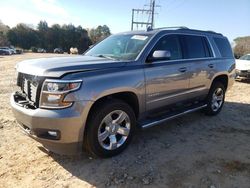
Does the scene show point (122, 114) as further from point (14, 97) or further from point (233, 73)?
point (233, 73)

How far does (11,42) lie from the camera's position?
263 ft

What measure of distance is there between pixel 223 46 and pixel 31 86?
5024 mm

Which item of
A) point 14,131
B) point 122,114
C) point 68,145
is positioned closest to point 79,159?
point 68,145

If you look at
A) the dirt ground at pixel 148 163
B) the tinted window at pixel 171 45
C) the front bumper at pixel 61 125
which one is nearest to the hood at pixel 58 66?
the front bumper at pixel 61 125

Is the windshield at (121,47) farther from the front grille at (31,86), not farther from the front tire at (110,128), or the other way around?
the front grille at (31,86)

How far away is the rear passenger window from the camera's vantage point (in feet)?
18.0

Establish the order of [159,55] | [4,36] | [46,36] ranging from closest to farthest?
[159,55] → [4,36] → [46,36]

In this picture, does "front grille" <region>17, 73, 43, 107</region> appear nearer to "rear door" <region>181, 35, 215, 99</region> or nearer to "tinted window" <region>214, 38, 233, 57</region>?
"rear door" <region>181, 35, 215, 99</region>

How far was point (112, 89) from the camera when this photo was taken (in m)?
3.85

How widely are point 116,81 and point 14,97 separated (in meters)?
1.69

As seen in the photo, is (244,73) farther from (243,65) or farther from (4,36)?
(4,36)

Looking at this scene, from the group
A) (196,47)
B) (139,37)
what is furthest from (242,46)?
(139,37)

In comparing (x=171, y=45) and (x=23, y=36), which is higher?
Answer: (x=23, y=36)

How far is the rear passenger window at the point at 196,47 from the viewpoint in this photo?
549cm
